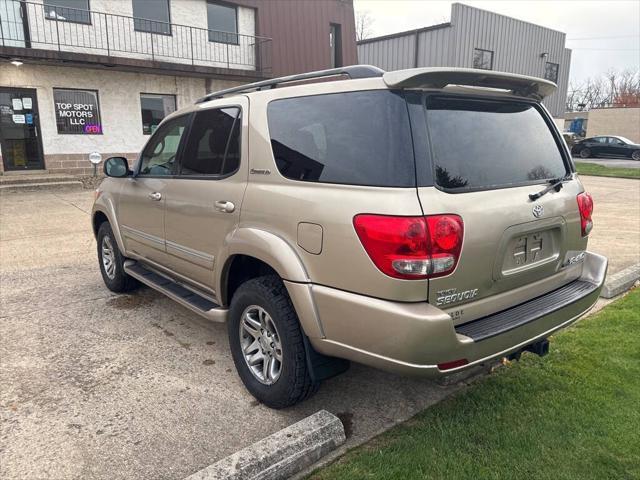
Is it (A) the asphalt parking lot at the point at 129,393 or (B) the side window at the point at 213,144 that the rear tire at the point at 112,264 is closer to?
(A) the asphalt parking lot at the point at 129,393

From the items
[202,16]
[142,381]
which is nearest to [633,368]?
[142,381]

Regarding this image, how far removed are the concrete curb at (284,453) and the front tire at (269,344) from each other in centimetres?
25

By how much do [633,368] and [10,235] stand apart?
863cm

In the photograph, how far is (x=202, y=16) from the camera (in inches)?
679

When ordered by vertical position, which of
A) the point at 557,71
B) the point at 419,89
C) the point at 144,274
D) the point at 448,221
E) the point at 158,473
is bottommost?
the point at 158,473

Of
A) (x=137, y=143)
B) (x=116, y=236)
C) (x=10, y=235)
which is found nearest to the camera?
(x=116, y=236)

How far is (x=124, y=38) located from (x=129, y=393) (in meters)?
15.1

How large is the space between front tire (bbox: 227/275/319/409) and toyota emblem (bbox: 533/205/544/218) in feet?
4.66

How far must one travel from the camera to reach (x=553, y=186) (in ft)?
9.41

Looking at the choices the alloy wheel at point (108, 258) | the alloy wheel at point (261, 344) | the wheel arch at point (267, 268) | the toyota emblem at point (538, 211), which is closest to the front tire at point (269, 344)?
the alloy wheel at point (261, 344)

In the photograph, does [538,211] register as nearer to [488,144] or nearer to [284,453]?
[488,144]

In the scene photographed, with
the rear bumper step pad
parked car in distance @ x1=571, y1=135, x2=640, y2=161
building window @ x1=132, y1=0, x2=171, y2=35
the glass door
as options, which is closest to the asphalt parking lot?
the rear bumper step pad

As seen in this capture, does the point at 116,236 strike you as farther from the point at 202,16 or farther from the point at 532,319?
the point at 202,16

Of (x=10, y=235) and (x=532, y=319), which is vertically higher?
(x=532, y=319)
